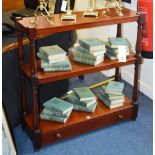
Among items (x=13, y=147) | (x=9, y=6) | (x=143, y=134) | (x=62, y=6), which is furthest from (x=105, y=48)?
(x=9, y=6)

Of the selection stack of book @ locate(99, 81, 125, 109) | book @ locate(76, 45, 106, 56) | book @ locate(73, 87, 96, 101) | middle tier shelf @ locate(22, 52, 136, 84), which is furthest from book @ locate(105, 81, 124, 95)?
book @ locate(76, 45, 106, 56)

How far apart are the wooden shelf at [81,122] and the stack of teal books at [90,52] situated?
1.38 ft

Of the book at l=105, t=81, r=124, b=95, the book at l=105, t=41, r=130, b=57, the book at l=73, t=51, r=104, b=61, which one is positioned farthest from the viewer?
the book at l=105, t=81, r=124, b=95

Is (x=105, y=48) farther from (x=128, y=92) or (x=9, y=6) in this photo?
(x=9, y=6)

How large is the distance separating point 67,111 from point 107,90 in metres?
0.38

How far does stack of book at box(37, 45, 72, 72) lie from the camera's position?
209 cm

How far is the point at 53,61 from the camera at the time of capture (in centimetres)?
210

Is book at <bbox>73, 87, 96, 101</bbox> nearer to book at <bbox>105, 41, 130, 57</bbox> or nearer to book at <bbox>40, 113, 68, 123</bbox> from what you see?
book at <bbox>40, 113, 68, 123</bbox>

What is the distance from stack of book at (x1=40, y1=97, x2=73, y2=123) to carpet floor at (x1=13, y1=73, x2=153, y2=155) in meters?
0.20

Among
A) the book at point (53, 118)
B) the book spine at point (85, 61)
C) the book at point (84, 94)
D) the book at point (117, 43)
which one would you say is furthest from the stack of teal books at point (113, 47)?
the book at point (53, 118)

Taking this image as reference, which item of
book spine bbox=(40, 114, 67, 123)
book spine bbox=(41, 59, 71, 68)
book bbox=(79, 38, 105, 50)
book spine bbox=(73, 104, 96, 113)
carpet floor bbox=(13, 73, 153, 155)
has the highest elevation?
book bbox=(79, 38, 105, 50)

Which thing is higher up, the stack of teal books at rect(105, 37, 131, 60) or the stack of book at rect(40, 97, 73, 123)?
the stack of teal books at rect(105, 37, 131, 60)

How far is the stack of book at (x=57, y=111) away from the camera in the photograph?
2.25 metres

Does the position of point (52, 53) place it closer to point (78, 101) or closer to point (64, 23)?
point (64, 23)
